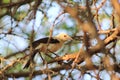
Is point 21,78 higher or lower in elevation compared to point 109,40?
lower

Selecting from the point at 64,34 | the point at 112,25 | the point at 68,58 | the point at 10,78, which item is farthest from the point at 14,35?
the point at 64,34

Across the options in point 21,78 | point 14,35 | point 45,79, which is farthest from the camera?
point 21,78

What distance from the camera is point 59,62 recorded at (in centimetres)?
266

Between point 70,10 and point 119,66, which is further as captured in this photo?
point 119,66

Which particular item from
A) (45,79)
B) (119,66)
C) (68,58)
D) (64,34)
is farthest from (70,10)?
(64,34)

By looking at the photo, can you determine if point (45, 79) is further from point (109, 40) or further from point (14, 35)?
point (14, 35)

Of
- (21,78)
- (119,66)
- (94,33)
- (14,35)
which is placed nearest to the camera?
(94,33)

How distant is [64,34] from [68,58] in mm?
1573

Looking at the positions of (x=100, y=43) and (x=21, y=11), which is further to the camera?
(x=21, y=11)

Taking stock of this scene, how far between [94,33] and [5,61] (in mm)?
1814

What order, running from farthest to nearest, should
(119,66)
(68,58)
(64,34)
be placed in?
(64,34), (68,58), (119,66)

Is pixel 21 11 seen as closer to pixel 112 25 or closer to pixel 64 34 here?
pixel 64 34

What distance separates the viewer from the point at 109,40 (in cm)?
211

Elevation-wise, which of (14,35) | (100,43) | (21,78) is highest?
(100,43)
